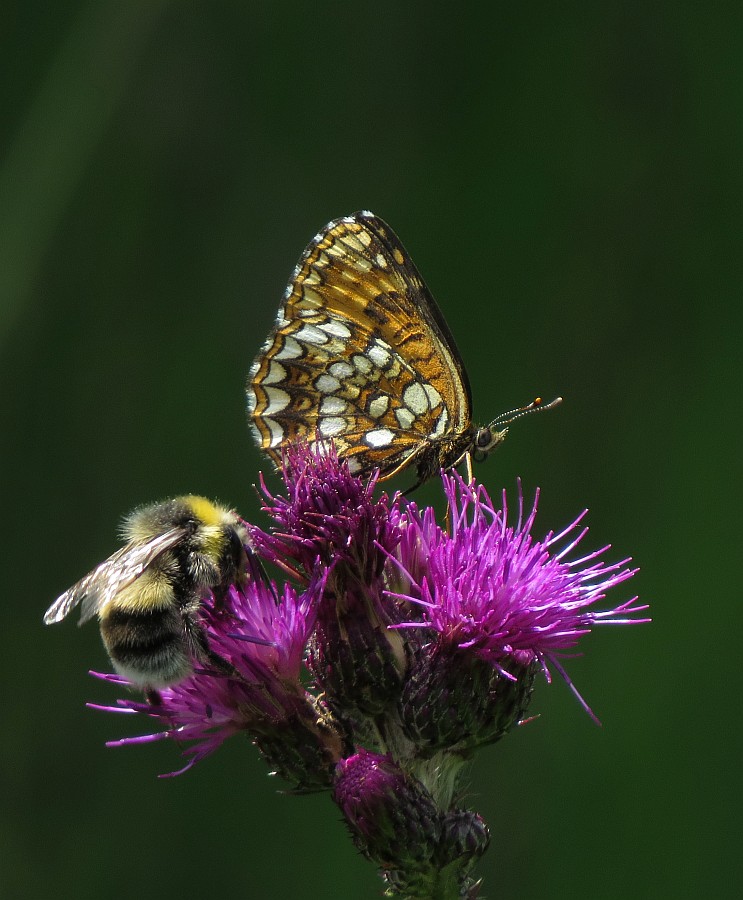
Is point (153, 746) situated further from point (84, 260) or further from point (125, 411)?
point (84, 260)

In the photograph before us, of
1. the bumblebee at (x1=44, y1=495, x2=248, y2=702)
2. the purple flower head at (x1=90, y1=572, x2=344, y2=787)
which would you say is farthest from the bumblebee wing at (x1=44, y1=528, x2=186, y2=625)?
the purple flower head at (x1=90, y1=572, x2=344, y2=787)

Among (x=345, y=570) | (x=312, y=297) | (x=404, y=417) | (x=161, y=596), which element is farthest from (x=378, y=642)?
(x=312, y=297)

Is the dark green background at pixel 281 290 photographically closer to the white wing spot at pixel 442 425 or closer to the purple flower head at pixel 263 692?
the white wing spot at pixel 442 425

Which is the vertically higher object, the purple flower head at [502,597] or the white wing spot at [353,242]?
the white wing spot at [353,242]

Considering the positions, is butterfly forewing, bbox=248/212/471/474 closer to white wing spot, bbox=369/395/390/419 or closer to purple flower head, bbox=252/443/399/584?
white wing spot, bbox=369/395/390/419

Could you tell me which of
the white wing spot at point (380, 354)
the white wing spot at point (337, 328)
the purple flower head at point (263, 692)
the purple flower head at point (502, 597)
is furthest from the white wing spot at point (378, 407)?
the purple flower head at point (263, 692)

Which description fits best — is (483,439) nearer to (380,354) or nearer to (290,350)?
(380,354)
